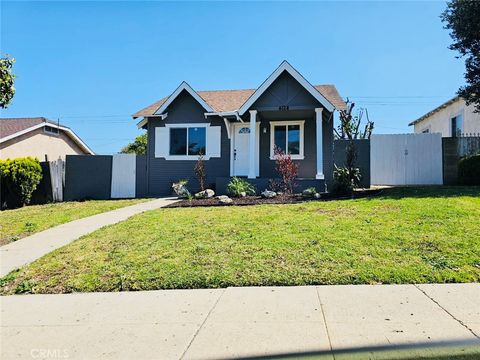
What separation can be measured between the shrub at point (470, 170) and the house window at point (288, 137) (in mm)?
6243

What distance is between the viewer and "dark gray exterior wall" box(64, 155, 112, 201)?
1738 centimetres

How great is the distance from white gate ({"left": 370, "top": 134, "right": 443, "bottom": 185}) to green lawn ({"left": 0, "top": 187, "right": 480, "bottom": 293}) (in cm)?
705

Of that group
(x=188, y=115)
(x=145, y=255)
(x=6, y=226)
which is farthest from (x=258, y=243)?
(x=188, y=115)

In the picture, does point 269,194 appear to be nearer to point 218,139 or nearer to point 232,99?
point 218,139

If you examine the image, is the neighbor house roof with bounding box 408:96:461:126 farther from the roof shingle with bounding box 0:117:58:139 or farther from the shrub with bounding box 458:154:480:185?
the roof shingle with bounding box 0:117:58:139

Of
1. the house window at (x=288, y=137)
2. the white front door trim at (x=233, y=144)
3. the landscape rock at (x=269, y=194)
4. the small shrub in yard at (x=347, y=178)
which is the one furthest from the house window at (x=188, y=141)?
the small shrub in yard at (x=347, y=178)

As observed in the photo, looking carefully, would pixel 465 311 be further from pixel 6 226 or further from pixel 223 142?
pixel 223 142

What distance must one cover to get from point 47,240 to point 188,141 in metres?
9.61

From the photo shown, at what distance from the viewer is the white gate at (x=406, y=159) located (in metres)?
15.7

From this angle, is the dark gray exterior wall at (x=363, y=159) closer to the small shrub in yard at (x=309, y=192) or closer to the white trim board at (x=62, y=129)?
the small shrub in yard at (x=309, y=192)

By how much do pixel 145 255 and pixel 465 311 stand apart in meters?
4.95

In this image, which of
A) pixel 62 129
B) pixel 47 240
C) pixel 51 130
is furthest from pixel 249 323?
pixel 62 129

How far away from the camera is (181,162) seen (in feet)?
57.2

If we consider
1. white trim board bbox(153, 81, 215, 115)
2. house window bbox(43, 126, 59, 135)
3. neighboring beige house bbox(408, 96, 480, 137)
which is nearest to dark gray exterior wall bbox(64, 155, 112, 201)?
white trim board bbox(153, 81, 215, 115)
